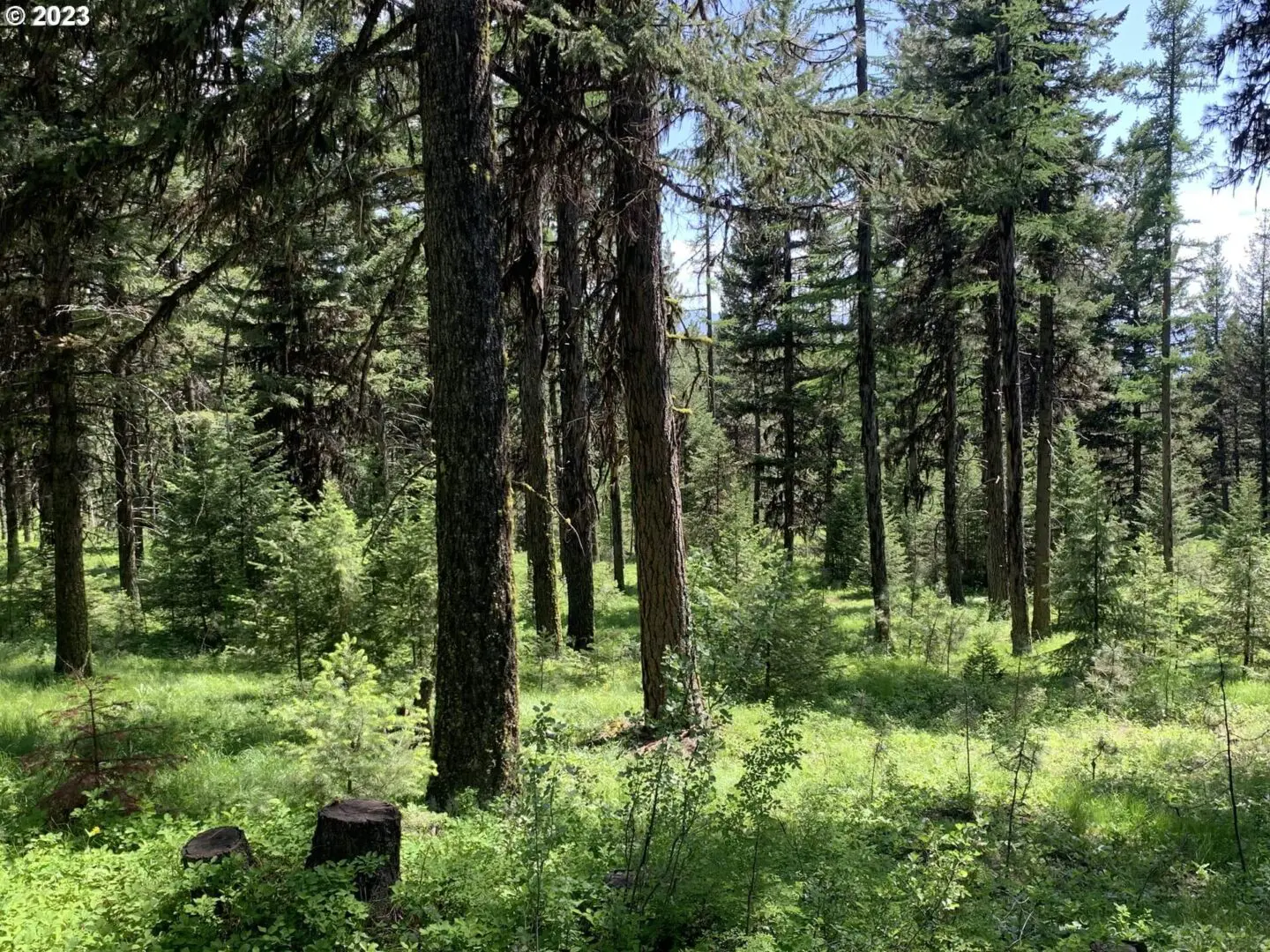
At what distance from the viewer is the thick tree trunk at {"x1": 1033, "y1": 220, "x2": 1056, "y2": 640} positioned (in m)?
15.0

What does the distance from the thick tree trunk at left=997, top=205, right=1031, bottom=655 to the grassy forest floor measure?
524 centimetres

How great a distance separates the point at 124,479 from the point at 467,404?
40.7 ft

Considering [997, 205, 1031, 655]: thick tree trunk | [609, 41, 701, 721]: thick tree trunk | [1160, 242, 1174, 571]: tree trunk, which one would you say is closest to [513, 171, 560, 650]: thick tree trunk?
[609, 41, 701, 721]: thick tree trunk

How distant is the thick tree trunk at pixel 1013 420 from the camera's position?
45.6 ft

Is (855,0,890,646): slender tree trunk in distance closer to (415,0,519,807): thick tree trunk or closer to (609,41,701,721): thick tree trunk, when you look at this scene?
(609,41,701,721): thick tree trunk

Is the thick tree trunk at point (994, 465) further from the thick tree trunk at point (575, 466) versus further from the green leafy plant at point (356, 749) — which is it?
the green leafy plant at point (356, 749)

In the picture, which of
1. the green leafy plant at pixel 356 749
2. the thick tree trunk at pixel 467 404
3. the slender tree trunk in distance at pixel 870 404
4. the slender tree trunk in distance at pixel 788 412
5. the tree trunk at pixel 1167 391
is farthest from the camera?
the slender tree trunk in distance at pixel 788 412

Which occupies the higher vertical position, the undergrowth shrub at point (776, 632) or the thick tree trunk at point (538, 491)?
the thick tree trunk at point (538, 491)

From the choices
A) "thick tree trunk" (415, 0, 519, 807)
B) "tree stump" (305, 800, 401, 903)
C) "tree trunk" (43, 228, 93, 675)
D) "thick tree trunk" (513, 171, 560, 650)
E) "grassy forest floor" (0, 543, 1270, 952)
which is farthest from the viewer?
"thick tree trunk" (513, 171, 560, 650)

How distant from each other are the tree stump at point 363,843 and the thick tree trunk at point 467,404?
1476 millimetres

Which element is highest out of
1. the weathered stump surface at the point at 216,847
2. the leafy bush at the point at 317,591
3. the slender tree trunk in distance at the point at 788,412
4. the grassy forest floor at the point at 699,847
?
the slender tree trunk in distance at the point at 788,412

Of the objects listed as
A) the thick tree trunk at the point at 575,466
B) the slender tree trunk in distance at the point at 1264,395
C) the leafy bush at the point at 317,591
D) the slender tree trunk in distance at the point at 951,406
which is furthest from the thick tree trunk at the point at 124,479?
the slender tree trunk in distance at the point at 1264,395

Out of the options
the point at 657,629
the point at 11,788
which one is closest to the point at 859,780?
the point at 657,629

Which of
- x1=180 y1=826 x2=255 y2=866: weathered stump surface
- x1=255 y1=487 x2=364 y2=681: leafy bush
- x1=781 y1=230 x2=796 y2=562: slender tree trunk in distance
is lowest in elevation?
x1=180 y1=826 x2=255 y2=866: weathered stump surface
